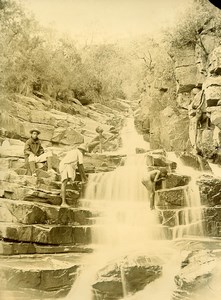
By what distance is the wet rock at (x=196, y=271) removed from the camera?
11.1ft

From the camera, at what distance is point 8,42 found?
4.23 metres

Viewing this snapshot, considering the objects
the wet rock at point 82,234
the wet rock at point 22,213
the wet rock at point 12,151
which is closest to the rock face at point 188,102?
the wet rock at point 82,234

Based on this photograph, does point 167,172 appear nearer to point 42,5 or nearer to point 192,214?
point 192,214

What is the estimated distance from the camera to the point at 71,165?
3.94 metres

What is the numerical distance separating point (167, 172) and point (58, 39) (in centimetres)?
175

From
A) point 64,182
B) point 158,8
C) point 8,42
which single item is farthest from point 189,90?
point 8,42

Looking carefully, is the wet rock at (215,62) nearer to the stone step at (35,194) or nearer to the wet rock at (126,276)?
the stone step at (35,194)

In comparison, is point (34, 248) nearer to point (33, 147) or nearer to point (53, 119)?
point (33, 147)

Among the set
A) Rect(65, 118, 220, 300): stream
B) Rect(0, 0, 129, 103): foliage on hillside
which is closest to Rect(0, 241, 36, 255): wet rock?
Rect(65, 118, 220, 300): stream

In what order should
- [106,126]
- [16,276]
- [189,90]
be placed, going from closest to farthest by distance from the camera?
[16,276], [106,126], [189,90]

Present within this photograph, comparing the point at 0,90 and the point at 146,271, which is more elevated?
the point at 0,90

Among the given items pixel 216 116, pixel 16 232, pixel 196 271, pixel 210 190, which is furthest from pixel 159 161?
pixel 16 232

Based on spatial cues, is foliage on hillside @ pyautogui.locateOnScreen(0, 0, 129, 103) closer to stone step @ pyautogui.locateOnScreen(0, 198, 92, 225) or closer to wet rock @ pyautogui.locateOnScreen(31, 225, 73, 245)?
stone step @ pyautogui.locateOnScreen(0, 198, 92, 225)

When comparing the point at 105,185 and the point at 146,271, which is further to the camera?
the point at 105,185
